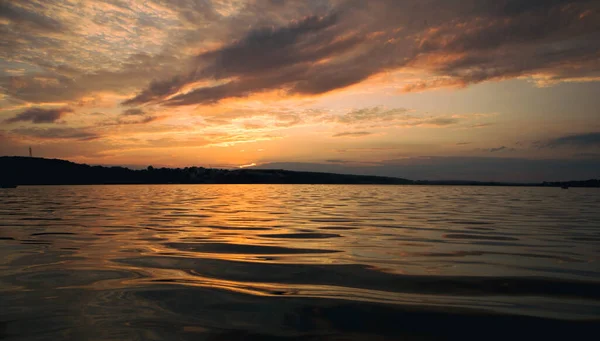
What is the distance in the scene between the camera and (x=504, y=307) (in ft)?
17.7

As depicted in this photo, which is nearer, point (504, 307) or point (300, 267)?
point (504, 307)

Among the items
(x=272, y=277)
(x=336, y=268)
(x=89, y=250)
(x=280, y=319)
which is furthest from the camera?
(x=89, y=250)

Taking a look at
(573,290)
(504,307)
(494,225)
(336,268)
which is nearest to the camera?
(504,307)

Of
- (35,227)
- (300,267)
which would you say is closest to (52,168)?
(35,227)

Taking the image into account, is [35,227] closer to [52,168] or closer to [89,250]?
[89,250]

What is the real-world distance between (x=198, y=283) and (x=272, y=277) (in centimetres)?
135

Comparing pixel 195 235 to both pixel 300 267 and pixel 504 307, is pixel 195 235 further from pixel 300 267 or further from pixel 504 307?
pixel 504 307

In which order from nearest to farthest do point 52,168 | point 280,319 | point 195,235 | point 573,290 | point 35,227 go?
point 280,319, point 573,290, point 195,235, point 35,227, point 52,168

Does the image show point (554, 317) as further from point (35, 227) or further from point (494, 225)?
point (35, 227)

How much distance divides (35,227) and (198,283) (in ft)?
40.2

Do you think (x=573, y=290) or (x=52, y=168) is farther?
(x=52, y=168)

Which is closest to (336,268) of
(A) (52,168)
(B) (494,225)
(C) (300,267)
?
(C) (300,267)

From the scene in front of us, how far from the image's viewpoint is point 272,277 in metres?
7.33

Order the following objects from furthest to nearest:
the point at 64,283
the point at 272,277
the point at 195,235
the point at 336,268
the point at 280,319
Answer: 1. the point at 195,235
2. the point at 336,268
3. the point at 272,277
4. the point at 64,283
5. the point at 280,319
